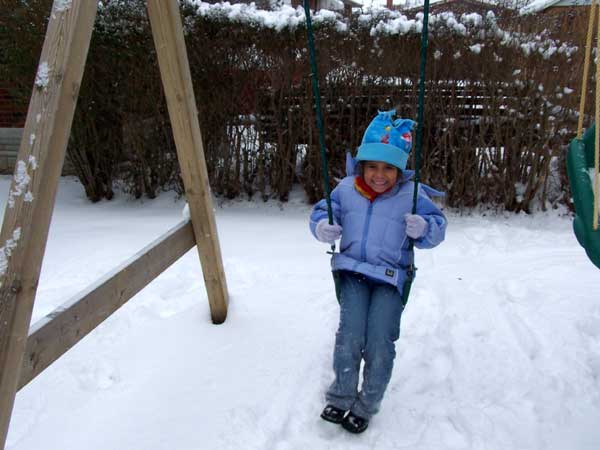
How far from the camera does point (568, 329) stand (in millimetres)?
3139

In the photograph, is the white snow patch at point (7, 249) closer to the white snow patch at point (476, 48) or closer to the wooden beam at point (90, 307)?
the wooden beam at point (90, 307)

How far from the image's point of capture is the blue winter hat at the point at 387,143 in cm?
222

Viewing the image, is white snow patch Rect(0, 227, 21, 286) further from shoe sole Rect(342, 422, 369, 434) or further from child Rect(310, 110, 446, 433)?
shoe sole Rect(342, 422, 369, 434)

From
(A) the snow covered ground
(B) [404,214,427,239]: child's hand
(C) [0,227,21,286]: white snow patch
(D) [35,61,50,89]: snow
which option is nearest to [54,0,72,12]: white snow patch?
(D) [35,61,50,89]: snow

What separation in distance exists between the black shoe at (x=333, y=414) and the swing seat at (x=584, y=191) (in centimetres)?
120

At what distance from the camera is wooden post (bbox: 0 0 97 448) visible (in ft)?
5.07

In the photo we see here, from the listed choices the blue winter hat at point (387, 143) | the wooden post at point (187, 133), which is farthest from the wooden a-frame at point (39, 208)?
the blue winter hat at point (387, 143)

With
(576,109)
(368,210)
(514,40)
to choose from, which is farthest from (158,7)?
(576,109)

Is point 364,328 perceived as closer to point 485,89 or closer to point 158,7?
point 158,7

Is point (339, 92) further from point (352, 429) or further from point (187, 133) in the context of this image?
point (352, 429)

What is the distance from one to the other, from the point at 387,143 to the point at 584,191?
30.4 inches

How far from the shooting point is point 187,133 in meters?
2.76

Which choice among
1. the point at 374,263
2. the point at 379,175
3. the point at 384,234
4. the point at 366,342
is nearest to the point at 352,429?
the point at 366,342

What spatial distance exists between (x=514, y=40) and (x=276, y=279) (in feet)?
11.2
